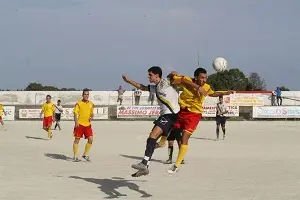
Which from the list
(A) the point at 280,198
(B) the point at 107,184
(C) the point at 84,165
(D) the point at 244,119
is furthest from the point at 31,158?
(D) the point at 244,119

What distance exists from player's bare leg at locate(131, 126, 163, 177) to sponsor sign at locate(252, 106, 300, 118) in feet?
107

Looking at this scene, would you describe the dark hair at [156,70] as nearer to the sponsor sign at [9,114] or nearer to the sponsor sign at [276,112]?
the sponsor sign at [276,112]

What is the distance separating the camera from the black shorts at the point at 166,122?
9.48 meters

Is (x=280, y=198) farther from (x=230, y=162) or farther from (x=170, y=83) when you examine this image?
(x=230, y=162)

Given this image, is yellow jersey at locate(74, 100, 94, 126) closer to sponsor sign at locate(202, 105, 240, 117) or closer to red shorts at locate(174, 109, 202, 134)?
red shorts at locate(174, 109, 202, 134)

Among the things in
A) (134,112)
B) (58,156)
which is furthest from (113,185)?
(134,112)

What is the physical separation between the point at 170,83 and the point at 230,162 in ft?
17.2

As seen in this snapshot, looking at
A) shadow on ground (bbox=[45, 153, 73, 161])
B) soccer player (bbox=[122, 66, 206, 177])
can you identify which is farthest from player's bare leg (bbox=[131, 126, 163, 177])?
shadow on ground (bbox=[45, 153, 73, 161])

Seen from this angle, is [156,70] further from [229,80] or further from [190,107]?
[229,80]

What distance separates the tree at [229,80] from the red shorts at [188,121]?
59.5 metres

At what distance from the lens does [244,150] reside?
17.8 metres

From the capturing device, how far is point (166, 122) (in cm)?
955

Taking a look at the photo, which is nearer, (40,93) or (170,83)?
(170,83)

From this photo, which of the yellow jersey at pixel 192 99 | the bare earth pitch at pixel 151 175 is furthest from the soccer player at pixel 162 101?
the bare earth pitch at pixel 151 175
